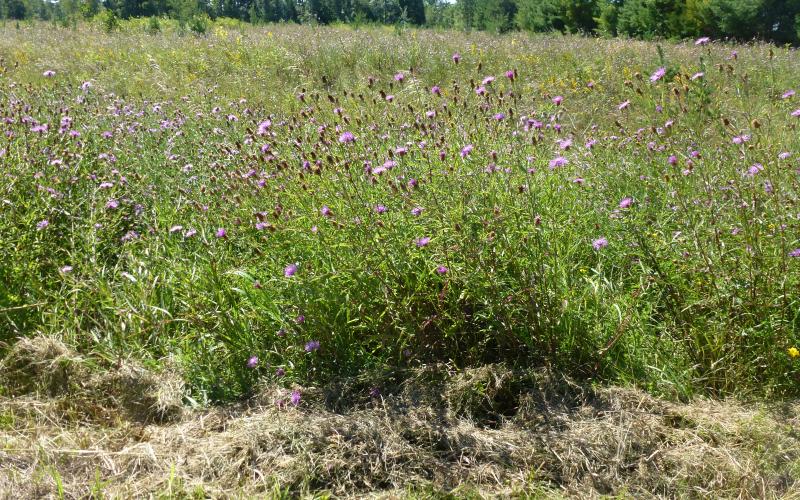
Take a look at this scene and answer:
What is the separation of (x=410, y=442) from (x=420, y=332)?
469 millimetres

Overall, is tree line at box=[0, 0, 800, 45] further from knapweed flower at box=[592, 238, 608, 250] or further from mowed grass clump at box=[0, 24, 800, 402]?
knapweed flower at box=[592, 238, 608, 250]

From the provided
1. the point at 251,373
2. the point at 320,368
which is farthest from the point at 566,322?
the point at 251,373

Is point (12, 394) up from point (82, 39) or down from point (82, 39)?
down

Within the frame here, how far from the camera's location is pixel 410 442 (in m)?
2.27

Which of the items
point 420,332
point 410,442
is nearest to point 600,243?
point 420,332

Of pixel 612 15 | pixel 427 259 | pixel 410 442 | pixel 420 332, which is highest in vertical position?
pixel 612 15

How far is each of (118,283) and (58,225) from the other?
0.63 m

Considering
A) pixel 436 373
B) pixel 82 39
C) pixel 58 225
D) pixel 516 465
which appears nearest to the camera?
pixel 516 465

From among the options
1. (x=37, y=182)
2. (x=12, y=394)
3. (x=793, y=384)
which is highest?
(x=37, y=182)

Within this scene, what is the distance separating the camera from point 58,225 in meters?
3.46

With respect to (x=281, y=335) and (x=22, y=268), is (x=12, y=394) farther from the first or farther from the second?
(x=281, y=335)

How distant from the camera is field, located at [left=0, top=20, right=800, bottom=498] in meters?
2.13

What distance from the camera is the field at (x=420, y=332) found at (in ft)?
7.00

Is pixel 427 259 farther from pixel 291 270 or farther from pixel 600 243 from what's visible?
pixel 600 243
